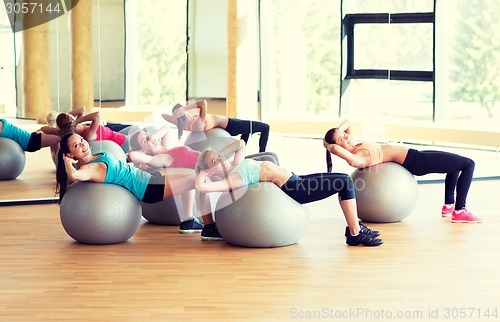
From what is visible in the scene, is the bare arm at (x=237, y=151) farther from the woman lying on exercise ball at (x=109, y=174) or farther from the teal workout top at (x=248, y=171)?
the teal workout top at (x=248, y=171)

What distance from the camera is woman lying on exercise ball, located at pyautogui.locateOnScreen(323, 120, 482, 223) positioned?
244 inches

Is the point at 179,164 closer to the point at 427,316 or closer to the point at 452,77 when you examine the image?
the point at 427,316

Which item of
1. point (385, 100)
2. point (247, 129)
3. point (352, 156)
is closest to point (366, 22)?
point (385, 100)

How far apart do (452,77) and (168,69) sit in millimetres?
4492

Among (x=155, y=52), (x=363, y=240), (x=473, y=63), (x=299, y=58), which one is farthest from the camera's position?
(x=473, y=63)

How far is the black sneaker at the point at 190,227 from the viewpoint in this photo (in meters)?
5.98

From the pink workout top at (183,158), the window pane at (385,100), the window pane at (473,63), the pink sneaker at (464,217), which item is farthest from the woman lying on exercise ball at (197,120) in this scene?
the window pane at (473,63)

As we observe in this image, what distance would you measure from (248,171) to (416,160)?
152 cm

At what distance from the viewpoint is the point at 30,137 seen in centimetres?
738

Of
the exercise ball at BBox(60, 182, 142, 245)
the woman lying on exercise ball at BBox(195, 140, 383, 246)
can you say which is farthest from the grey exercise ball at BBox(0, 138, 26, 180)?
the woman lying on exercise ball at BBox(195, 140, 383, 246)

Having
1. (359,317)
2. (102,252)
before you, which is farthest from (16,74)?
(359,317)

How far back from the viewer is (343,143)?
6.20 meters

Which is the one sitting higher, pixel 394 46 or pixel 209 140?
pixel 394 46

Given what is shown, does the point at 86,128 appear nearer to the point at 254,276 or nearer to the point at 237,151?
the point at 237,151
